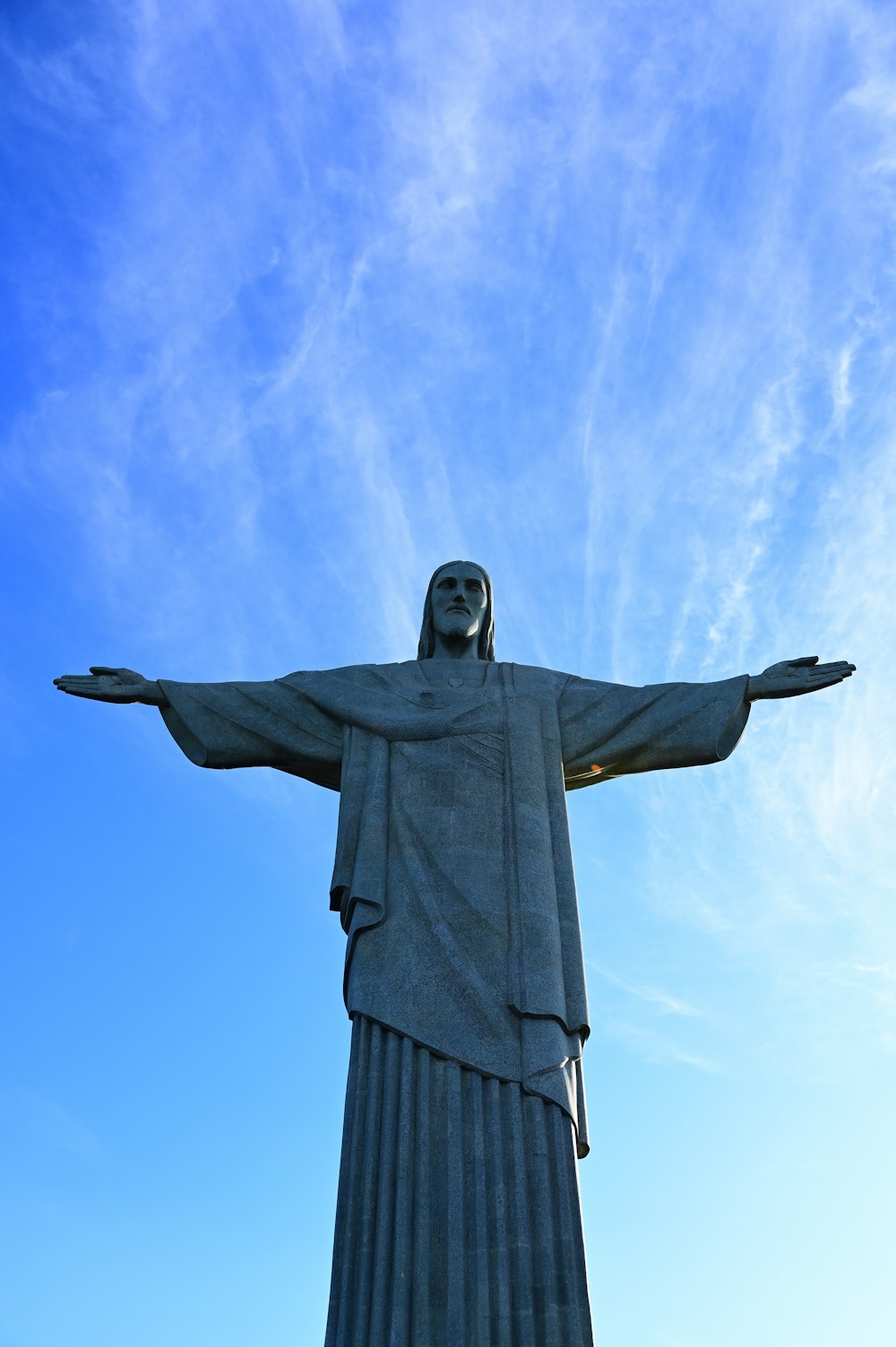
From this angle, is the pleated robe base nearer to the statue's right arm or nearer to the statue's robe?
the statue's robe

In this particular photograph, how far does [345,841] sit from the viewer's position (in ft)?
41.7

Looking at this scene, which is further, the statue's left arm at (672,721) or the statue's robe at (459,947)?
the statue's left arm at (672,721)

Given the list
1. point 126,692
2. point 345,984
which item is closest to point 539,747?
point 345,984

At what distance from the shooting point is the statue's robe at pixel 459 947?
33.3 feet

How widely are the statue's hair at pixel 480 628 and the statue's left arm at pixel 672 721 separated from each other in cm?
142

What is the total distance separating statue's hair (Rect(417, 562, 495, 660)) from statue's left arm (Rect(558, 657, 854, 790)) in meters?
1.42

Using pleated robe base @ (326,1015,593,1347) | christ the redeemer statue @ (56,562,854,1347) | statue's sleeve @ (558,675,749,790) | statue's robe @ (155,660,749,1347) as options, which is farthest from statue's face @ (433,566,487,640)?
pleated robe base @ (326,1015,593,1347)

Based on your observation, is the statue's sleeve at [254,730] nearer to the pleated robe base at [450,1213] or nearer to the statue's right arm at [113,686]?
the statue's right arm at [113,686]

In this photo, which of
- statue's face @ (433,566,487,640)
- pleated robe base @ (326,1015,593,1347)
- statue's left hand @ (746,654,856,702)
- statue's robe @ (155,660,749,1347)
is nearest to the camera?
pleated robe base @ (326,1015,593,1347)

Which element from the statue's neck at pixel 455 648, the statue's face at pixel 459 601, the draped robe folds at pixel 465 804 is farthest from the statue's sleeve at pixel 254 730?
→ the statue's face at pixel 459 601

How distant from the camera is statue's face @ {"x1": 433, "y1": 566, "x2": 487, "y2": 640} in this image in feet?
48.5

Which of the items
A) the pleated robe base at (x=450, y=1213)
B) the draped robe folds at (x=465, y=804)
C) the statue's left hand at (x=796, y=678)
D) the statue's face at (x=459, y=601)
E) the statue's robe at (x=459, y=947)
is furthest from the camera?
the statue's face at (x=459, y=601)

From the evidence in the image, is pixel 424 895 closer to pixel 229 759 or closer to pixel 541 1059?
pixel 541 1059

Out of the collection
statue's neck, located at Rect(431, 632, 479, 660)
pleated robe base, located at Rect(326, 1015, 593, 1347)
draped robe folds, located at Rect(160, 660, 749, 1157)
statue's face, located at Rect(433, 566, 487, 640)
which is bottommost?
pleated robe base, located at Rect(326, 1015, 593, 1347)
